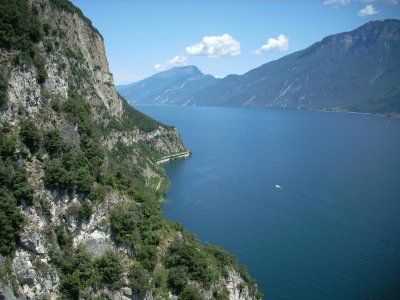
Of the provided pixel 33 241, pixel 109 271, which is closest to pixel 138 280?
pixel 109 271

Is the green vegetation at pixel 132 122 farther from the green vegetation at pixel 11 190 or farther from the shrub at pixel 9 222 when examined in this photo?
the shrub at pixel 9 222

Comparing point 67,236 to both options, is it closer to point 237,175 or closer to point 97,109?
point 97,109

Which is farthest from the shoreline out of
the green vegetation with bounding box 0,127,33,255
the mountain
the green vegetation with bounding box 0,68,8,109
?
the green vegetation with bounding box 0,127,33,255

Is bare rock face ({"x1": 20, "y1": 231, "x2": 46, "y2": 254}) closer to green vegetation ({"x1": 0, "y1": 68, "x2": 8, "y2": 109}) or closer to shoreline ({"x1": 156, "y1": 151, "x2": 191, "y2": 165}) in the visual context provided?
green vegetation ({"x1": 0, "y1": 68, "x2": 8, "y2": 109})

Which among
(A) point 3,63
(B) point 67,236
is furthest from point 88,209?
(A) point 3,63

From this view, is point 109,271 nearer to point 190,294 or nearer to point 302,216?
point 190,294

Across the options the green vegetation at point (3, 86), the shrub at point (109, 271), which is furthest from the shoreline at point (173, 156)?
the green vegetation at point (3, 86)
